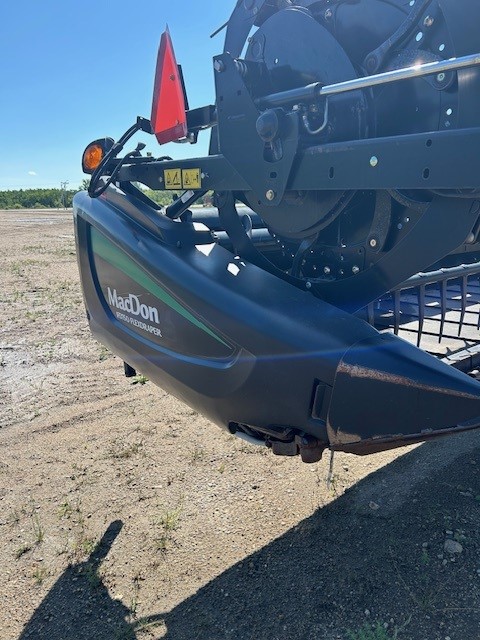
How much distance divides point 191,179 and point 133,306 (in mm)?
614

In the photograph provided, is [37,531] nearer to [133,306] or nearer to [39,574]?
[39,574]

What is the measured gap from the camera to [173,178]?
2.54 metres

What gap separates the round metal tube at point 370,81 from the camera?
4.85ft

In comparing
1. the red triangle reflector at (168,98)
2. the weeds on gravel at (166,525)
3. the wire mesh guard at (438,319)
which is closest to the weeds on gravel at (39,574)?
the weeds on gravel at (166,525)

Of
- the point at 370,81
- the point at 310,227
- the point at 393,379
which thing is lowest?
the point at 393,379

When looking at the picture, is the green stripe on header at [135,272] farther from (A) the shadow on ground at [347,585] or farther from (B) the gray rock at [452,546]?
(B) the gray rock at [452,546]

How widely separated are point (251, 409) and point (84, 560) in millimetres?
1250

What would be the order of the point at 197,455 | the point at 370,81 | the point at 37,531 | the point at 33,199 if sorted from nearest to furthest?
the point at 370,81
the point at 37,531
the point at 197,455
the point at 33,199

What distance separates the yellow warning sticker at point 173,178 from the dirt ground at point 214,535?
5.38 feet

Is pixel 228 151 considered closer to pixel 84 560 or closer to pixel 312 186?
pixel 312 186

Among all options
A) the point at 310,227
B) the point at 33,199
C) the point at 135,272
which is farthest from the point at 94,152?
the point at 33,199

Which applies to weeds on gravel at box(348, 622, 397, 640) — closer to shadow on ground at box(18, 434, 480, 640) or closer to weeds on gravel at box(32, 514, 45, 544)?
shadow on ground at box(18, 434, 480, 640)

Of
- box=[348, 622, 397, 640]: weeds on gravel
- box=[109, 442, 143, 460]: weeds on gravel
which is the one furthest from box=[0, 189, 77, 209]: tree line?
box=[348, 622, 397, 640]: weeds on gravel

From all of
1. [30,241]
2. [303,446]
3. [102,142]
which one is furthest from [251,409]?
[30,241]
